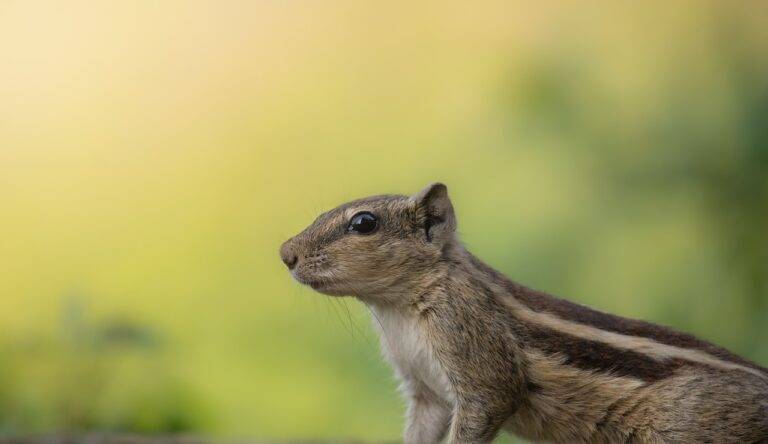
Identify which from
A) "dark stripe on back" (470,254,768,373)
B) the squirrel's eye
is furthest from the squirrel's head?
"dark stripe on back" (470,254,768,373)

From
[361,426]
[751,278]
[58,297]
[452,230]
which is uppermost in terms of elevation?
[452,230]

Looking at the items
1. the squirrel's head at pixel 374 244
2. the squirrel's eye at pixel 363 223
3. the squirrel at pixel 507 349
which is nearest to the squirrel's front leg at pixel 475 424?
the squirrel at pixel 507 349

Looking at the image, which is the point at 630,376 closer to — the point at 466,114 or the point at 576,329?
the point at 576,329

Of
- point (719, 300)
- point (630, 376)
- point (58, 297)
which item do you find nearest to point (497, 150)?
point (719, 300)

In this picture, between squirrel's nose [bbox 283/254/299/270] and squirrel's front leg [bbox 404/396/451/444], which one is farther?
squirrel's front leg [bbox 404/396/451/444]

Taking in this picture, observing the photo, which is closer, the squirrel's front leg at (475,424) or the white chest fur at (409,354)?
the squirrel's front leg at (475,424)

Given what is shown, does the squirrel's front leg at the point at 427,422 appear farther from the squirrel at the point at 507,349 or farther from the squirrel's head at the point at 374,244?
the squirrel's head at the point at 374,244

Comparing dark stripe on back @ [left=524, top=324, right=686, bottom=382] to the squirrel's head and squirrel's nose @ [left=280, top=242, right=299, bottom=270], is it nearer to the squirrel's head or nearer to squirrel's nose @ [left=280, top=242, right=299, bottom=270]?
the squirrel's head
